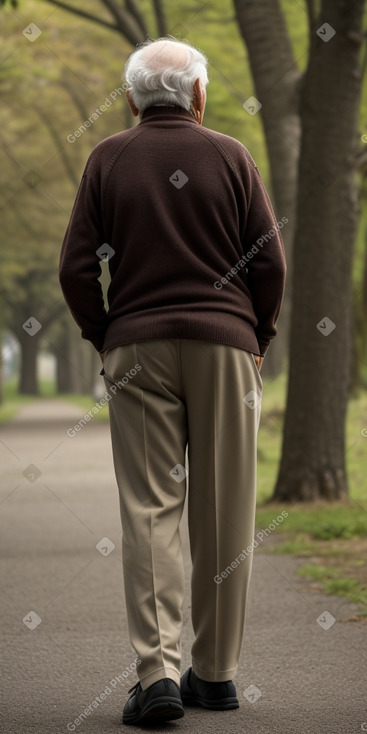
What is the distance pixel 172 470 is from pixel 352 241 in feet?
18.8

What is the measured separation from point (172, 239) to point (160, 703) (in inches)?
55.6

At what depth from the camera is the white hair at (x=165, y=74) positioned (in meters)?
3.47

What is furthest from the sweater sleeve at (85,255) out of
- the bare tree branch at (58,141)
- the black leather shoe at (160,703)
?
the bare tree branch at (58,141)

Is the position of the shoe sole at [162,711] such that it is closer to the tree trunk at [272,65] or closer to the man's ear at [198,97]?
the man's ear at [198,97]

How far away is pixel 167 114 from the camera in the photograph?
3.53m

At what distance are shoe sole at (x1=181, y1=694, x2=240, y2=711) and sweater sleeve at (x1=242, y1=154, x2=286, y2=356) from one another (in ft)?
4.00

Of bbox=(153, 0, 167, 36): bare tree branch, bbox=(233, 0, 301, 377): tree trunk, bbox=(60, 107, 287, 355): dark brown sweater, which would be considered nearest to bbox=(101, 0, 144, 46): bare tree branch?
bbox=(153, 0, 167, 36): bare tree branch

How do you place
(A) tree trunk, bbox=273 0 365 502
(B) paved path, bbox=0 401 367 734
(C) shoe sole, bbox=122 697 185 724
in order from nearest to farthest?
(C) shoe sole, bbox=122 697 185 724 → (B) paved path, bbox=0 401 367 734 → (A) tree trunk, bbox=273 0 365 502

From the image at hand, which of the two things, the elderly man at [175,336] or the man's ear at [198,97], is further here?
the man's ear at [198,97]

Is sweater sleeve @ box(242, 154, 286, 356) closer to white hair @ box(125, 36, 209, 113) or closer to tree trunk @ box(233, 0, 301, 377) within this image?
white hair @ box(125, 36, 209, 113)

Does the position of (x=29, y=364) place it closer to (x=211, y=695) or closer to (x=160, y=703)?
(x=211, y=695)

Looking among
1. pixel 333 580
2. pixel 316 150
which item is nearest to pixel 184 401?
pixel 333 580

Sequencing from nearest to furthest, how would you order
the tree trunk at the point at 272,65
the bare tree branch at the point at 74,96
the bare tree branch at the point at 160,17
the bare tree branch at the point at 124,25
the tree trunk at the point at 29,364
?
the tree trunk at the point at 272,65
the bare tree branch at the point at 124,25
the bare tree branch at the point at 160,17
the bare tree branch at the point at 74,96
the tree trunk at the point at 29,364

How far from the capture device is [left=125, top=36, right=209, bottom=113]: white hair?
137 inches
